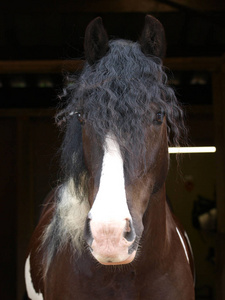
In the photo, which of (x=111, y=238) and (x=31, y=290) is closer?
(x=111, y=238)

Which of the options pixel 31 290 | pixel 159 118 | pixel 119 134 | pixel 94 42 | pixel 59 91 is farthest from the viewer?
pixel 59 91

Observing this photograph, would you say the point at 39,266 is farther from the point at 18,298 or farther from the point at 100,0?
the point at 18,298

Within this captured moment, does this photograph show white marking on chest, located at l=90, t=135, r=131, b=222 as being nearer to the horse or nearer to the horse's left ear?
the horse

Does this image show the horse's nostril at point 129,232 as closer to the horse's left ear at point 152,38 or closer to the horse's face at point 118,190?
the horse's face at point 118,190

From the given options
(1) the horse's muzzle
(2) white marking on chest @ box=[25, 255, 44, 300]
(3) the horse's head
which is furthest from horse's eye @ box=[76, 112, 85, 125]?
(2) white marking on chest @ box=[25, 255, 44, 300]

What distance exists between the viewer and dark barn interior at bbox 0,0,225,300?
203 inches

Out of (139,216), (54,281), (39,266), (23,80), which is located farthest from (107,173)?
(23,80)

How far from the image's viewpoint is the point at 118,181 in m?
1.67

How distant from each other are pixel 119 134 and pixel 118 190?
0.93 feet

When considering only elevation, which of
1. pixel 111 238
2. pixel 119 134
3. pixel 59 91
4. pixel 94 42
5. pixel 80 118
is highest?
pixel 59 91

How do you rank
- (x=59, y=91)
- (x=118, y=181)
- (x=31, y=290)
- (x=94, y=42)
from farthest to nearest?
(x=59, y=91)
(x=31, y=290)
(x=94, y=42)
(x=118, y=181)

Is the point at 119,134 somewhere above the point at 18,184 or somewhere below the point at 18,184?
below

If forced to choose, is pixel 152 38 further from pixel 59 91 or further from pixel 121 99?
pixel 59 91

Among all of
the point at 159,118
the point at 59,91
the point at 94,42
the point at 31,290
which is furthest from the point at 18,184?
the point at 159,118
